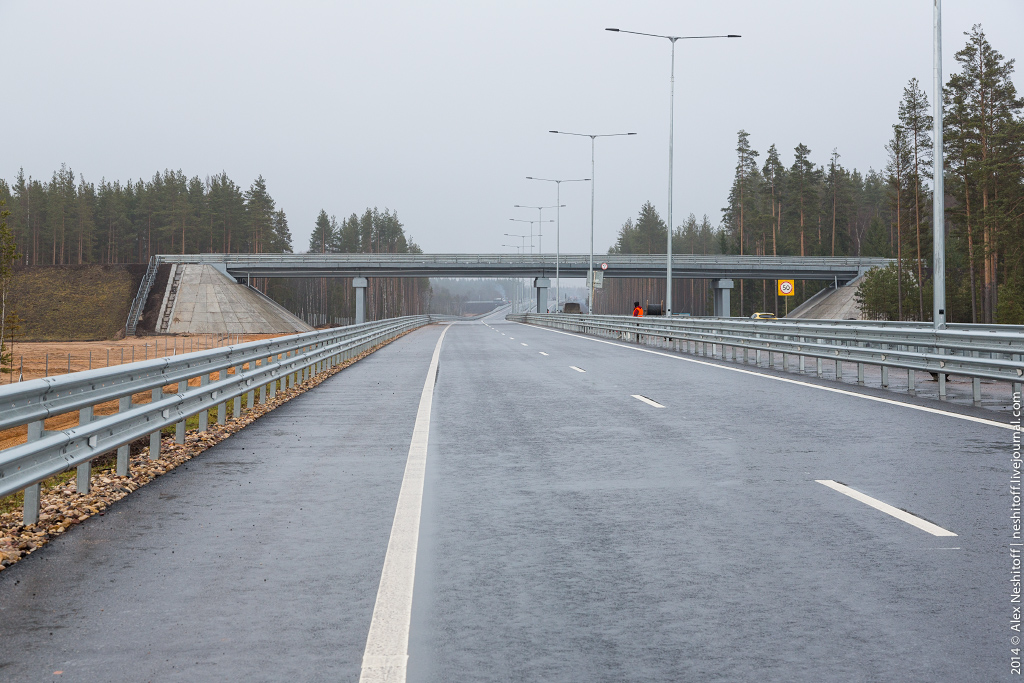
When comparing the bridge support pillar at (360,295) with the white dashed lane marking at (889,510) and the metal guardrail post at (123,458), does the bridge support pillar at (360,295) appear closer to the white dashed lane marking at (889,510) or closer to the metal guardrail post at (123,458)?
the metal guardrail post at (123,458)

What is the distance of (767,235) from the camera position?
431 feet

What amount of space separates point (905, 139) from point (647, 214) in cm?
9253

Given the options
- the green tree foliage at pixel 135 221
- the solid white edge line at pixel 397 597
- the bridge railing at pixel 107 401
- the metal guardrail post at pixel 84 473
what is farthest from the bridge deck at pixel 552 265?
the metal guardrail post at pixel 84 473

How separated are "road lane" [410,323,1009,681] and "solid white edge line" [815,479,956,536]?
0.11 meters

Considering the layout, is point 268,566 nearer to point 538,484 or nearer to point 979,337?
point 538,484

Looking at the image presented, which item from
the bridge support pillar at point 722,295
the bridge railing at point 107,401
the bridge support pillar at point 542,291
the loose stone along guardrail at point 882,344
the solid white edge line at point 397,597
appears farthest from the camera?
the bridge support pillar at point 542,291

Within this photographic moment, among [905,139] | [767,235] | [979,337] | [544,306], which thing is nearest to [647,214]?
[767,235]

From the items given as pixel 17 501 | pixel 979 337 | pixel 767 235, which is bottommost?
pixel 17 501

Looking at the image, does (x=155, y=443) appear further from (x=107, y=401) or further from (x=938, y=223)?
(x=938, y=223)

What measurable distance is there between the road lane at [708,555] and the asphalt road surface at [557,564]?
2cm

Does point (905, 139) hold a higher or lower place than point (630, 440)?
higher

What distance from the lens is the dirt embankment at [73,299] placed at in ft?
318

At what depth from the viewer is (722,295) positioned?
101375 millimetres

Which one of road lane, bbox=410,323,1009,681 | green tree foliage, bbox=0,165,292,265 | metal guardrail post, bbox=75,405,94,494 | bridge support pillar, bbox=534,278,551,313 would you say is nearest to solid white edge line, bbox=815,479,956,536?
road lane, bbox=410,323,1009,681
